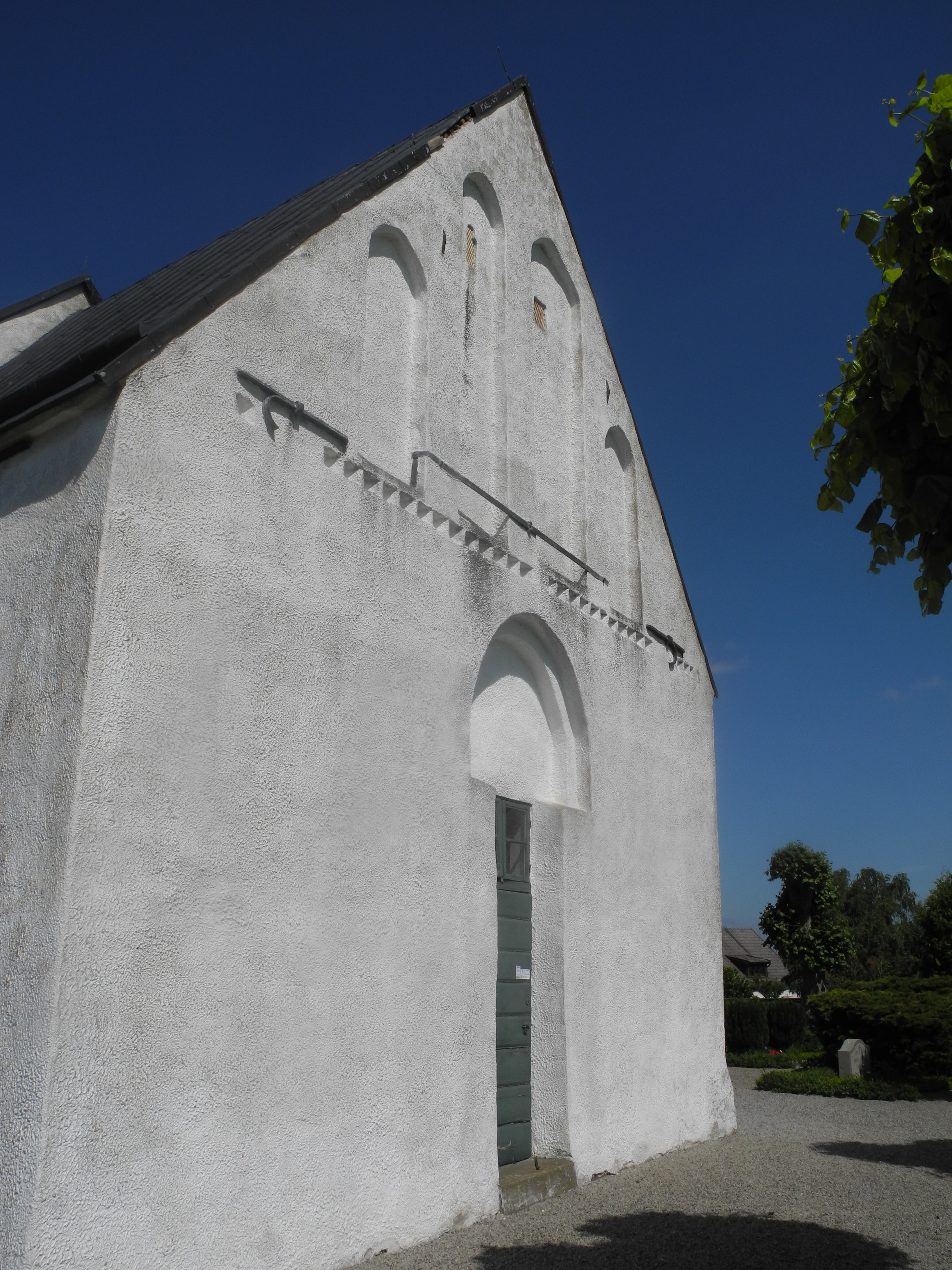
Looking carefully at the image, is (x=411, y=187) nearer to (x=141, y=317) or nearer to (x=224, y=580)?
(x=141, y=317)

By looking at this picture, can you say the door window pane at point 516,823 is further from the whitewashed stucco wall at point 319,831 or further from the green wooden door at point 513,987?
the whitewashed stucco wall at point 319,831

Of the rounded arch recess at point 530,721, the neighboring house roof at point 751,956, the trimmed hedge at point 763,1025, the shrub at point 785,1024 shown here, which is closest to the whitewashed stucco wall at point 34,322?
the rounded arch recess at point 530,721

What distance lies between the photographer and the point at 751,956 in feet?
159

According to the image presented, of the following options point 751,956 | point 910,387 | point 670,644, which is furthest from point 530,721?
point 751,956

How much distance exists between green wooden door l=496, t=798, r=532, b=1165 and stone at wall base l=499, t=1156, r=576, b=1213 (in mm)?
112

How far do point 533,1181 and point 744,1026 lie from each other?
17.1 meters

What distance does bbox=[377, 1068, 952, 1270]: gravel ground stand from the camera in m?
6.03

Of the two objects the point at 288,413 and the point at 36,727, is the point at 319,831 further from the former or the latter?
the point at 288,413

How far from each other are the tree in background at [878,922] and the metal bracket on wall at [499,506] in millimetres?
41499

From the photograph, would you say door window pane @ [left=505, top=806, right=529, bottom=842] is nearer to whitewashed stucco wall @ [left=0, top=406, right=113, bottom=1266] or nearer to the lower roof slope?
whitewashed stucco wall @ [left=0, top=406, right=113, bottom=1266]

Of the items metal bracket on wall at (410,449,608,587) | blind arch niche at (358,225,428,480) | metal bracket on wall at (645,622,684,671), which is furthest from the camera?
metal bracket on wall at (645,622,684,671)

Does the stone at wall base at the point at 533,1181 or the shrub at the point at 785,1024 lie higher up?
the stone at wall base at the point at 533,1181

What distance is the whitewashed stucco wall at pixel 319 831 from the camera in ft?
15.7

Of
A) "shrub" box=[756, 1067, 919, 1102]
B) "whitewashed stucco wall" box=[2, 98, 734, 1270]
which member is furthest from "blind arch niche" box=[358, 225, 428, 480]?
"shrub" box=[756, 1067, 919, 1102]
